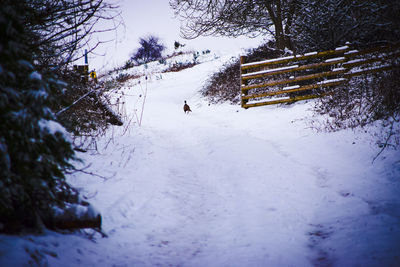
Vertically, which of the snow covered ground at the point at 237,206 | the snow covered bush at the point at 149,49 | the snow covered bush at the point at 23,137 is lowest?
the snow covered ground at the point at 237,206

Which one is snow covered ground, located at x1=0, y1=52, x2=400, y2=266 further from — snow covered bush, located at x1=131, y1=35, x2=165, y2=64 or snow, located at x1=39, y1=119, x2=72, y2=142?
snow covered bush, located at x1=131, y1=35, x2=165, y2=64

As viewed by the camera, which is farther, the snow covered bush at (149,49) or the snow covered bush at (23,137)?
the snow covered bush at (149,49)

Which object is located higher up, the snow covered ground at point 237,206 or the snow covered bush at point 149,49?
the snow covered bush at point 149,49

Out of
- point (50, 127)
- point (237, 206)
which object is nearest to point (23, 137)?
point (50, 127)

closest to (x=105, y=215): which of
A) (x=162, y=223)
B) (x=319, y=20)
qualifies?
(x=162, y=223)

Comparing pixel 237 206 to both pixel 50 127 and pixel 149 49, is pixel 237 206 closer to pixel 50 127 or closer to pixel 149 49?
pixel 50 127

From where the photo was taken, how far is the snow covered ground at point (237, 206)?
1939mm

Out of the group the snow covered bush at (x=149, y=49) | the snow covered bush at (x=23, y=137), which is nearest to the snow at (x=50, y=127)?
the snow covered bush at (x=23, y=137)

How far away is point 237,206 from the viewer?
2.92m

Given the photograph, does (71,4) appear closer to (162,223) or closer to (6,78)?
(6,78)

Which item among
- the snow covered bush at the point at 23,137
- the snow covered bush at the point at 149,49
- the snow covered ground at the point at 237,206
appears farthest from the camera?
the snow covered bush at the point at 149,49

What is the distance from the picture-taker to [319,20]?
8.30 meters

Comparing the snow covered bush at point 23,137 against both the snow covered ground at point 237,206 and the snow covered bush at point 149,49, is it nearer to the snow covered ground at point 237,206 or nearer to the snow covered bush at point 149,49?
the snow covered ground at point 237,206

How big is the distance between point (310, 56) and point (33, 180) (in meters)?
8.49
